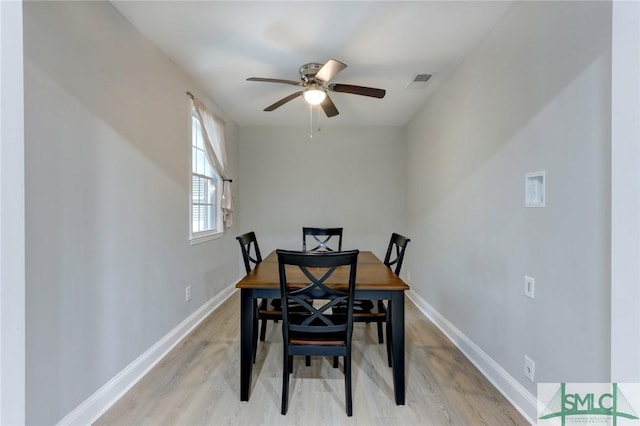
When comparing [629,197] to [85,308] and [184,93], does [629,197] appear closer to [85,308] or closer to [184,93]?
[85,308]

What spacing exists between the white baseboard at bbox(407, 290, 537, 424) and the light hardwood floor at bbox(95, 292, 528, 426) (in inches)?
1.7

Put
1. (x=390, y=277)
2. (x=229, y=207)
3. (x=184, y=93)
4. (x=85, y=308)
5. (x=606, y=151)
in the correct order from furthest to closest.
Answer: (x=229, y=207)
(x=184, y=93)
(x=390, y=277)
(x=85, y=308)
(x=606, y=151)

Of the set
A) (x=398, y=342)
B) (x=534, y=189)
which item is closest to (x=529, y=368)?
(x=398, y=342)

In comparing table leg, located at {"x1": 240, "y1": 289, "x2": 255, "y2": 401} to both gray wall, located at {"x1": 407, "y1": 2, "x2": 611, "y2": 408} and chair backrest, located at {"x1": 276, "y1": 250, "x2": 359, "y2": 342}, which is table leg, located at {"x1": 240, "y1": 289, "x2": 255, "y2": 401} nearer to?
chair backrest, located at {"x1": 276, "y1": 250, "x2": 359, "y2": 342}

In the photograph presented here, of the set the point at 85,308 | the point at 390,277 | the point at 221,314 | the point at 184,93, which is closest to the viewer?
the point at 85,308

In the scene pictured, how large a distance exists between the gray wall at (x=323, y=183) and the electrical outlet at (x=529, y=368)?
286cm

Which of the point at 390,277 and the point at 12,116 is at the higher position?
the point at 12,116

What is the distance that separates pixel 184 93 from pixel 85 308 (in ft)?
6.72

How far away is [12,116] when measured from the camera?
856mm

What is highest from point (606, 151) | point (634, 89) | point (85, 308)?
point (634, 89)

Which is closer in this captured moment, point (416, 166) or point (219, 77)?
point (219, 77)

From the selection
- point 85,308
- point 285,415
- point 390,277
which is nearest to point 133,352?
point 85,308

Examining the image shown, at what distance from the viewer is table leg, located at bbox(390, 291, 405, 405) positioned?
174 centimetres

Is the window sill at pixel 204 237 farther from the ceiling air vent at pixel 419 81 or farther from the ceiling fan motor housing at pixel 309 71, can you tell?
the ceiling air vent at pixel 419 81
